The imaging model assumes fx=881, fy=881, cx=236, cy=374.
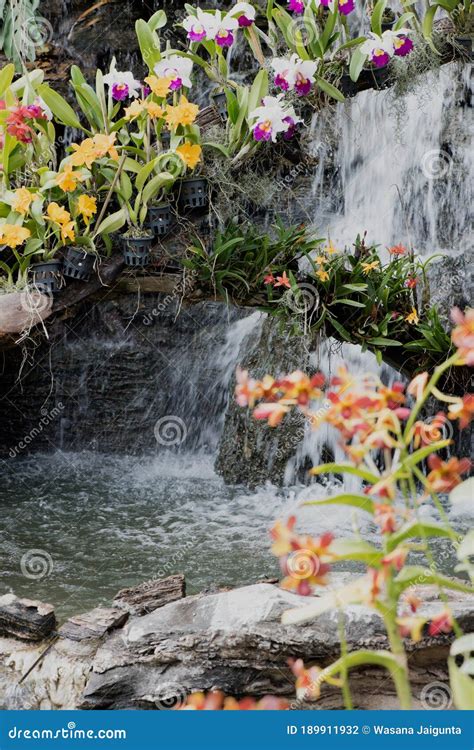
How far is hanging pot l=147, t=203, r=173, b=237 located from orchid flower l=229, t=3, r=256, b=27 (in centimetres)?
73

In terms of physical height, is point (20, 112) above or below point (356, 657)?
above

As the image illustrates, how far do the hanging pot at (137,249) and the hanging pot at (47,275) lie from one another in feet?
0.82

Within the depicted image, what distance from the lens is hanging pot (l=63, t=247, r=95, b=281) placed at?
320 centimetres

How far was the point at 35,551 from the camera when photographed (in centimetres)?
405

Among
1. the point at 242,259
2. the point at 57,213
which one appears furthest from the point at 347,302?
the point at 57,213

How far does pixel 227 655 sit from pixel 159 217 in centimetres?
169

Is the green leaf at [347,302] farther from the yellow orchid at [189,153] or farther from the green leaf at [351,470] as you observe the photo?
the green leaf at [351,470]

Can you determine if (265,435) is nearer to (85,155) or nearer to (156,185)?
(156,185)

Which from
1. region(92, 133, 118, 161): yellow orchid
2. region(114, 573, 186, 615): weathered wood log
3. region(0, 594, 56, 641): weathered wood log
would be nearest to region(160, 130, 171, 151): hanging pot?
region(92, 133, 118, 161): yellow orchid

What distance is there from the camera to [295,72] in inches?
129

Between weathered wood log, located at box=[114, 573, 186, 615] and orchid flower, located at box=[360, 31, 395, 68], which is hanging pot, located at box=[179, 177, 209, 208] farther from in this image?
weathered wood log, located at box=[114, 573, 186, 615]

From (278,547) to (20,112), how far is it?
2316mm

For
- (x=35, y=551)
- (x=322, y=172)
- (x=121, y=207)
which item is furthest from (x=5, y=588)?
(x=322, y=172)

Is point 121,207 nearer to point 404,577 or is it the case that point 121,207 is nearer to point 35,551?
point 35,551
